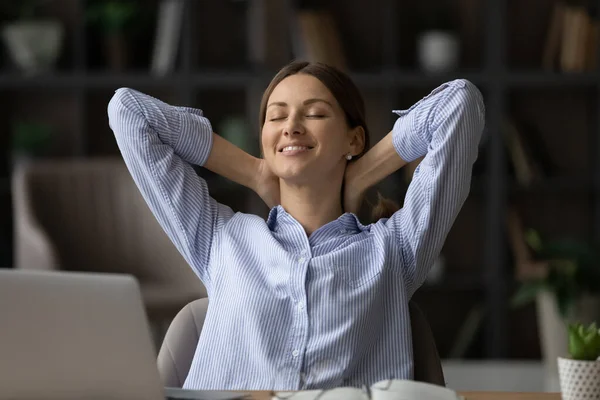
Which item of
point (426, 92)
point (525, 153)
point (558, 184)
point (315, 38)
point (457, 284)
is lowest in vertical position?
point (457, 284)

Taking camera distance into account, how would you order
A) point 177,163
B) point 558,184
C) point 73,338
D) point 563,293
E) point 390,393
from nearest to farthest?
point 73,338 → point 390,393 → point 177,163 → point 563,293 → point 558,184

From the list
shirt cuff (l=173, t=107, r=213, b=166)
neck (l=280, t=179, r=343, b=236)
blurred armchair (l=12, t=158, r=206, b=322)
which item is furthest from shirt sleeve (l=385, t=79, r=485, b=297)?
blurred armchair (l=12, t=158, r=206, b=322)

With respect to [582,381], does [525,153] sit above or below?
below

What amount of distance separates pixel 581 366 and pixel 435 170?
0.41m

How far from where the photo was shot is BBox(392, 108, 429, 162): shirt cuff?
180 centimetres

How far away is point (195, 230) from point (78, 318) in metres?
0.66

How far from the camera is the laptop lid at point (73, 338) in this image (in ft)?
3.63

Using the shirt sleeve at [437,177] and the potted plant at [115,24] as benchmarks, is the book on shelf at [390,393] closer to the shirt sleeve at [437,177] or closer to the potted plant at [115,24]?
the shirt sleeve at [437,177]

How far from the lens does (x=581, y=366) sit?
1.46m

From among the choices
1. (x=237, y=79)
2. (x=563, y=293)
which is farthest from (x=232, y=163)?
(x=237, y=79)

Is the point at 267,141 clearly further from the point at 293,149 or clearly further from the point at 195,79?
the point at 195,79

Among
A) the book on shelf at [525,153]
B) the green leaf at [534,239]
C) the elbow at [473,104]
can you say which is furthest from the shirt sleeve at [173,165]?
the book on shelf at [525,153]

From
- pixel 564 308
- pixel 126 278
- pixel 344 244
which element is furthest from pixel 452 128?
pixel 564 308

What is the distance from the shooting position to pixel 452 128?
1.74 meters
